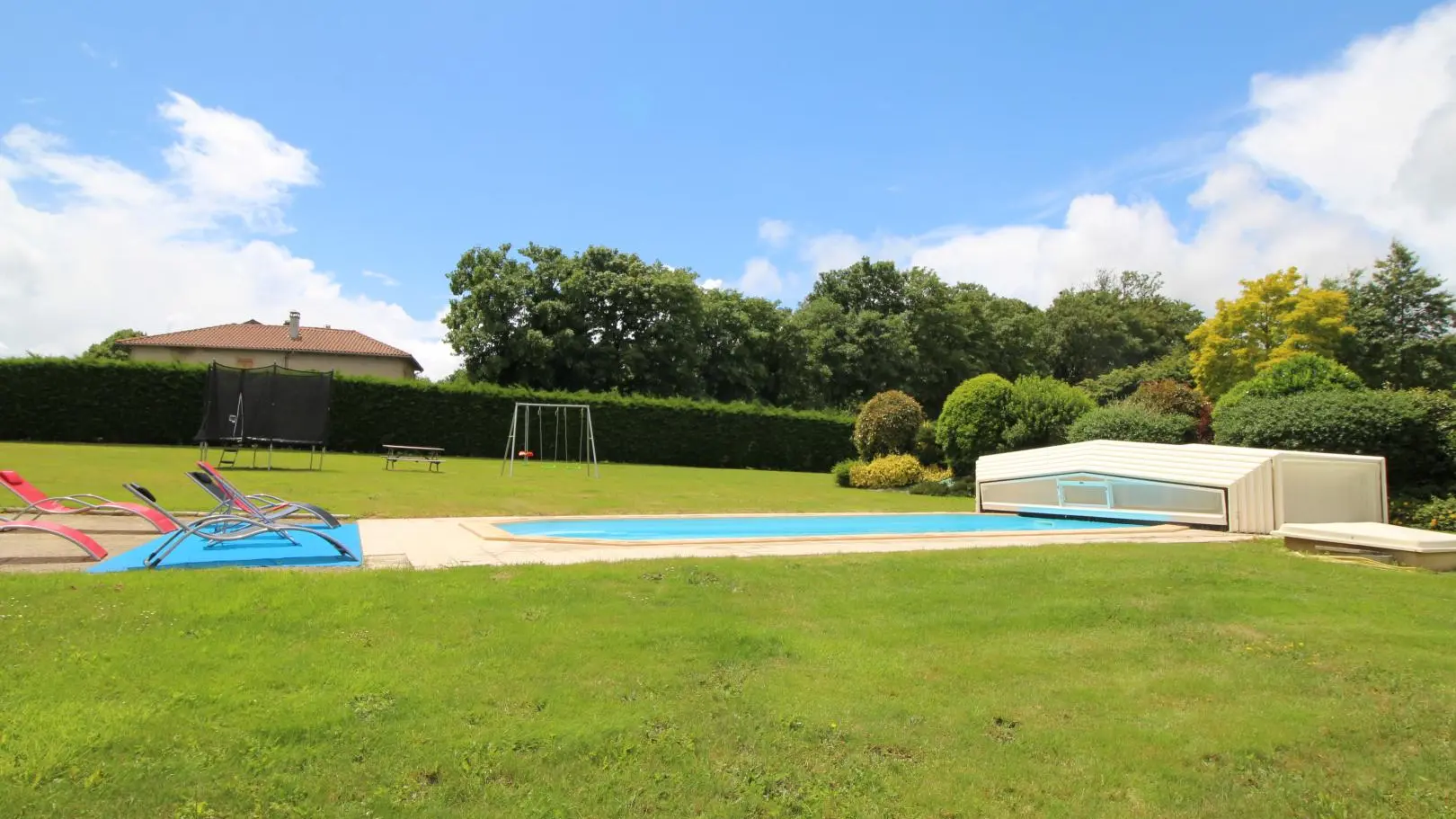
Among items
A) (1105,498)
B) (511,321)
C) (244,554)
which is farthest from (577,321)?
(244,554)

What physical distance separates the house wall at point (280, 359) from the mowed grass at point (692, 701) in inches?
1454

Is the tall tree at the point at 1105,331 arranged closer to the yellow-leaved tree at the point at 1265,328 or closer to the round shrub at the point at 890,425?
the yellow-leaved tree at the point at 1265,328

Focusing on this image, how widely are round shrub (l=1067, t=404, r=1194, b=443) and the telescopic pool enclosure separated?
3.51 meters

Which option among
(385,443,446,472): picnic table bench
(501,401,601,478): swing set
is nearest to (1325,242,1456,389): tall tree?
(501,401,601,478): swing set

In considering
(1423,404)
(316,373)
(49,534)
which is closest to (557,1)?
(49,534)

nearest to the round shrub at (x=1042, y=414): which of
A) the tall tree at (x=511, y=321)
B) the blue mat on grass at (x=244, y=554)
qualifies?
the blue mat on grass at (x=244, y=554)

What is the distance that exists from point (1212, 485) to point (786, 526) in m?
6.19

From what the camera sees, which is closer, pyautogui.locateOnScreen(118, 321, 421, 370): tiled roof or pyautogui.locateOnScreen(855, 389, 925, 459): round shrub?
pyautogui.locateOnScreen(855, 389, 925, 459): round shrub

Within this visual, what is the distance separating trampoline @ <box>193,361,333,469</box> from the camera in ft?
68.6

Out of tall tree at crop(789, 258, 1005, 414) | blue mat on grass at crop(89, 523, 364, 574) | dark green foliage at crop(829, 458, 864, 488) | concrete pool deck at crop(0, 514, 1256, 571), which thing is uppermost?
tall tree at crop(789, 258, 1005, 414)

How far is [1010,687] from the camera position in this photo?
14.4 feet

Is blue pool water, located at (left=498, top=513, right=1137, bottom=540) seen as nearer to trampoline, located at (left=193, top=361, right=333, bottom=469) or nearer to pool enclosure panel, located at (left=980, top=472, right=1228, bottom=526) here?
pool enclosure panel, located at (left=980, top=472, right=1228, bottom=526)

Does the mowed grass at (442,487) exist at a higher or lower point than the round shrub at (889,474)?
lower

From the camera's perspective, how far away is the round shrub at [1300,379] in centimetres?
1703
